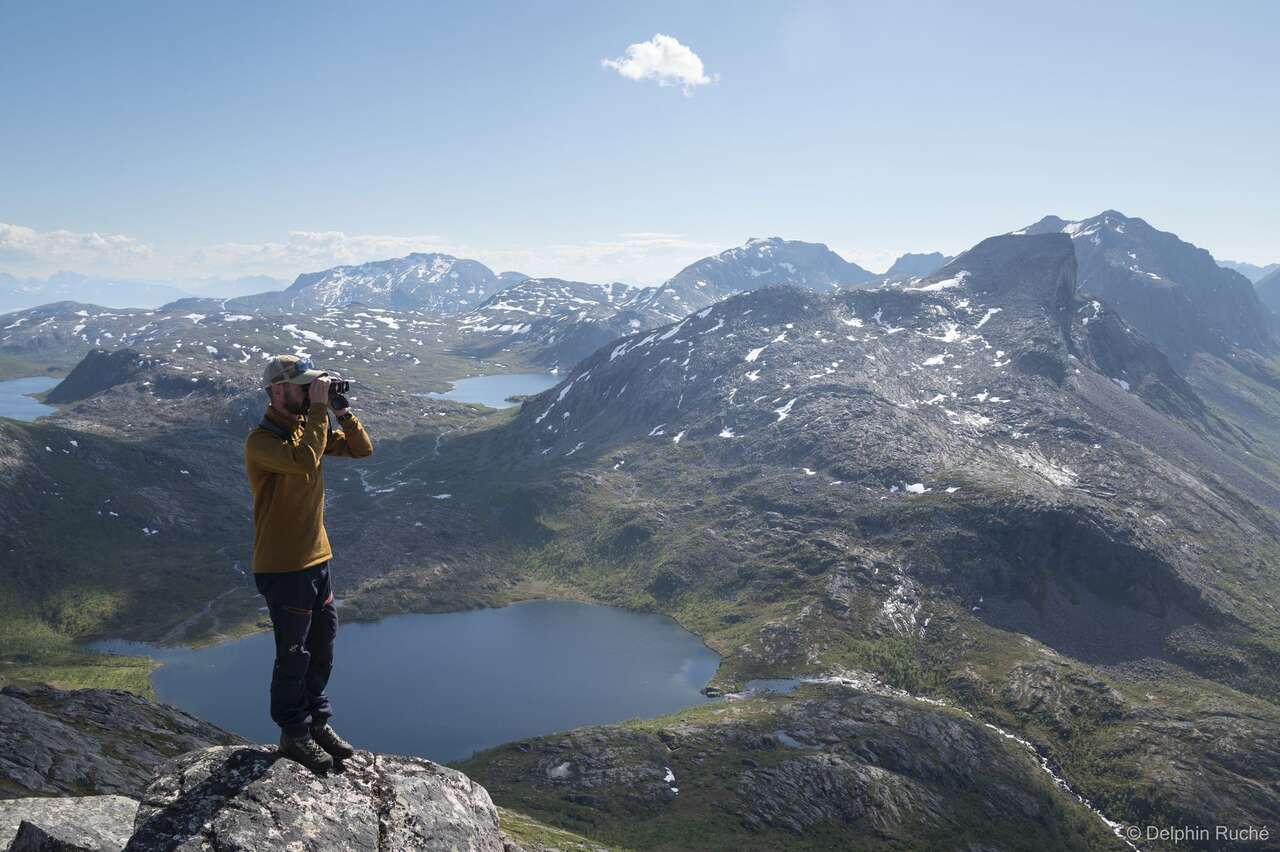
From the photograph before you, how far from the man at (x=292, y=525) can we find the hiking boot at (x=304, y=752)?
1 cm

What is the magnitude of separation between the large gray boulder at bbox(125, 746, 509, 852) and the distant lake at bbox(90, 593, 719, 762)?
90.6 meters

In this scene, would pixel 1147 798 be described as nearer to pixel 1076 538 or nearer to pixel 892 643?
pixel 892 643

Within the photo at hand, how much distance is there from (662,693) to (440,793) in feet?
353

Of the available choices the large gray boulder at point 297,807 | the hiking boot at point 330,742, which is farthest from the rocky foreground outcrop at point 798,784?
the hiking boot at point 330,742

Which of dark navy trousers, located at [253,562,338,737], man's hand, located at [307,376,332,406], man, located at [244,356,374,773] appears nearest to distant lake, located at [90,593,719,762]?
dark navy trousers, located at [253,562,338,737]

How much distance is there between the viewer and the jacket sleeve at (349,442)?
12260 millimetres

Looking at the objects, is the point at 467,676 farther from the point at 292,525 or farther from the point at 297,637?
the point at 292,525

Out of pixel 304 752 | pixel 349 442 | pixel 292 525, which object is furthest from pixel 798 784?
pixel 292 525

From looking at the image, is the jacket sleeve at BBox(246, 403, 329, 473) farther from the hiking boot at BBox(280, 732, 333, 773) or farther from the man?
the hiking boot at BBox(280, 732, 333, 773)

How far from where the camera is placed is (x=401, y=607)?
145500 mm

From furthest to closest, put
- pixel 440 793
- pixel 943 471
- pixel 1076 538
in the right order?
pixel 943 471, pixel 1076 538, pixel 440 793

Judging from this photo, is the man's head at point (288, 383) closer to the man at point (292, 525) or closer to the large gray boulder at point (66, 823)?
the man at point (292, 525)

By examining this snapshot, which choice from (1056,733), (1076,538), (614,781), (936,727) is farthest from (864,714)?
(1076,538)

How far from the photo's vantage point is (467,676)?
12094 cm
